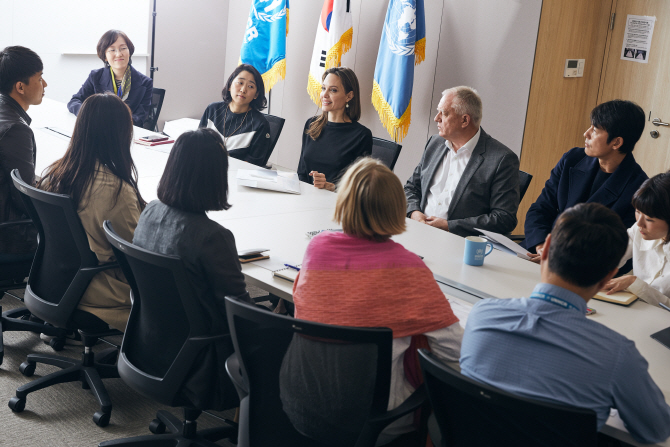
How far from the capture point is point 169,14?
6.31m

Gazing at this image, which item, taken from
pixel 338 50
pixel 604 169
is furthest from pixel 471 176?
pixel 338 50

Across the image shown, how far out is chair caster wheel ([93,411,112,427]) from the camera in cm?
237

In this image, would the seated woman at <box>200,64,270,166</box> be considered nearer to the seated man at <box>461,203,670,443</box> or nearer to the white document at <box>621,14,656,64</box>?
the white document at <box>621,14,656,64</box>

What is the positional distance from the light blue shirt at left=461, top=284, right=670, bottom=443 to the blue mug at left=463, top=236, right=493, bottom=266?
0.99 metres

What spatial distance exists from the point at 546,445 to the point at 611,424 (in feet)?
0.81

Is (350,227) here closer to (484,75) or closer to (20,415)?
(20,415)

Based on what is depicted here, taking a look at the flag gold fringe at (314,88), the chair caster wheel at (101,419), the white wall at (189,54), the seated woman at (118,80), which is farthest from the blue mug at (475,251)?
the white wall at (189,54)

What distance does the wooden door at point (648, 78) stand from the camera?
4.49 meters

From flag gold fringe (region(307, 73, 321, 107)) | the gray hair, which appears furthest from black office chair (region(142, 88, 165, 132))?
the gray hair

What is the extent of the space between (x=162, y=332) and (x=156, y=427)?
2.08 feet

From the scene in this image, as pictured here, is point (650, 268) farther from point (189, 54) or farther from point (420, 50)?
point (189, 54)

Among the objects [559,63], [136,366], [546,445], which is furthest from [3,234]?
[559,63]

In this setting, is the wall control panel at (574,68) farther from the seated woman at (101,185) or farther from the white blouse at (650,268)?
the seated woman at (101,185)

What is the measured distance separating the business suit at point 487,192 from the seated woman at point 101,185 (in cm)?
165
